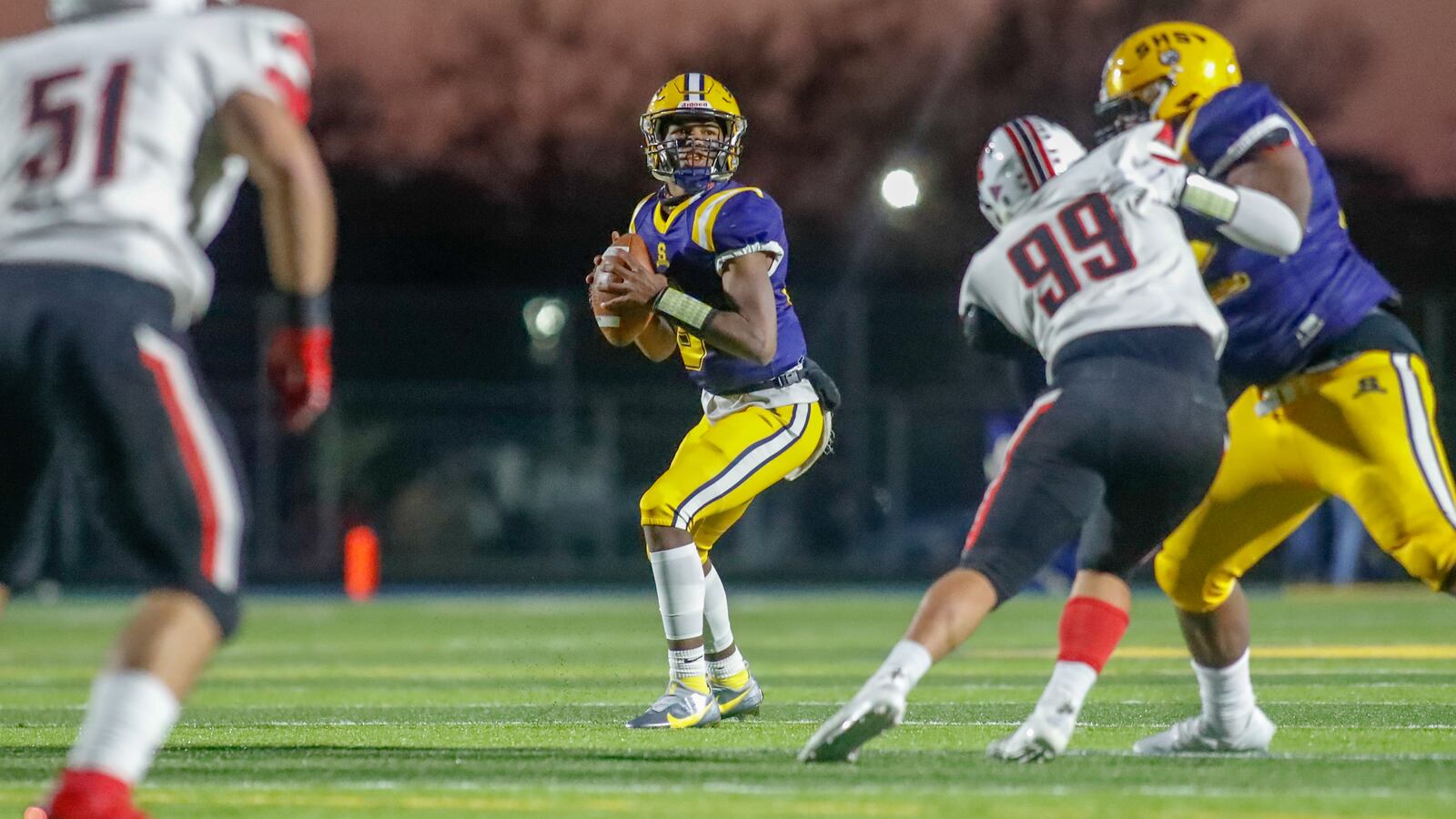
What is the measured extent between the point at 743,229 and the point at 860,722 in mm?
2197

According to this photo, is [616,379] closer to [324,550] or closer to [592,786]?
[324,550]

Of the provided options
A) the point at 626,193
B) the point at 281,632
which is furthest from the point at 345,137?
the point at 281,632

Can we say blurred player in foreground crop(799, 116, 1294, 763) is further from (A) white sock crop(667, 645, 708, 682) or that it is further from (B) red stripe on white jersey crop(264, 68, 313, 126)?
(B) red stripe on white jersey crop(264, 68, 313, 126)

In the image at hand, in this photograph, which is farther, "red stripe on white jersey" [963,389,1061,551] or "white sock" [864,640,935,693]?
"red stripe on white jersey" [963,389,1061,551]

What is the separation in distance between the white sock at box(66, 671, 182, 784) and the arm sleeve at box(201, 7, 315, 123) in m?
1.04

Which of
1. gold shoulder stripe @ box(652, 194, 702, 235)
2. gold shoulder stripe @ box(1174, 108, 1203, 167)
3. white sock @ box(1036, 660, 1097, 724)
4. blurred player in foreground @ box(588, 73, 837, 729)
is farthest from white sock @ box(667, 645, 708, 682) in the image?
gold shoulder stripe @ box(1174, 108, 1203, 167)

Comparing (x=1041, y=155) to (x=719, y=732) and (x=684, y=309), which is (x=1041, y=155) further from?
(x=719, y=732)

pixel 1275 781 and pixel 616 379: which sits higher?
pixel 616 379

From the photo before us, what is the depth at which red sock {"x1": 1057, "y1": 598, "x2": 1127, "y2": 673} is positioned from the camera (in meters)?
4.83

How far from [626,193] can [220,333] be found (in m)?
10.4

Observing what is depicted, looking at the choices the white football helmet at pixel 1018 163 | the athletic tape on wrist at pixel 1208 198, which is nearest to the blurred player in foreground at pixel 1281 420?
the athletic tape on wrist at pixel 1208 198

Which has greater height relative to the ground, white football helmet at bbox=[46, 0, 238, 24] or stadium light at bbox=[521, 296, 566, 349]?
stadium light at bbox=[521, 296, 566, 349]

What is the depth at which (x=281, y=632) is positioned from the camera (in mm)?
12688

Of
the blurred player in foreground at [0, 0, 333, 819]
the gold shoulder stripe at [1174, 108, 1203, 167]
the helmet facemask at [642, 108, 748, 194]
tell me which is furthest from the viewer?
the helmet facemask at [642, 108, 748, 194]
